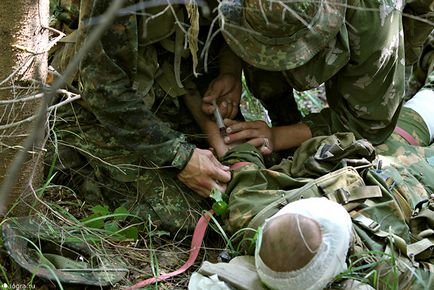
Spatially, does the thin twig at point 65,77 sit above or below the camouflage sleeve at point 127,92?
above

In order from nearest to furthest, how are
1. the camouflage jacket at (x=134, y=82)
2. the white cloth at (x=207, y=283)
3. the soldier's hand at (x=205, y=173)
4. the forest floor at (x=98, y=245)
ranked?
1. the white cloth at (x=207, y=283)
2. the forest floor at (x=98, y=245)
3. the camouflage jacket at (x=134, y=82)
4. the soldier's hand at (x=205, y=173)

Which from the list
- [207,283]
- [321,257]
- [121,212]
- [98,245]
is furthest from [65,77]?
[121,212]

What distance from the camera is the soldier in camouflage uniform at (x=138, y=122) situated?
3014 mm

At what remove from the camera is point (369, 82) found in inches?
140

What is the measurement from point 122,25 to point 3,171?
2.55 ft

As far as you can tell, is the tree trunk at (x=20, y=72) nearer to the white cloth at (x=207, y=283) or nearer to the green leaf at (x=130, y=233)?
the green leaf at (x=130, y=233)

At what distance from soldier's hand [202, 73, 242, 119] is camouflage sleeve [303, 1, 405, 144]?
0.42 m

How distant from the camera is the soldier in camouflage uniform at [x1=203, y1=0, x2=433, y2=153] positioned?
315cm

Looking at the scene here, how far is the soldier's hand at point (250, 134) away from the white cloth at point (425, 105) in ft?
3.38

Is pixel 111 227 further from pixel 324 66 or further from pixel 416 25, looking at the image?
pixel 416 25

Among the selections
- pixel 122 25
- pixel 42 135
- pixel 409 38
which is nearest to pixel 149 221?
pixel 42 135

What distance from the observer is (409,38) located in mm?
4207

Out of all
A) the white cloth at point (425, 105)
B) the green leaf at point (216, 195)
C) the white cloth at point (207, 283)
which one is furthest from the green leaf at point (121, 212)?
the white cloth at point (425, 105)

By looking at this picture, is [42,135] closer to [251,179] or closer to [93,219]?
[93,219]
